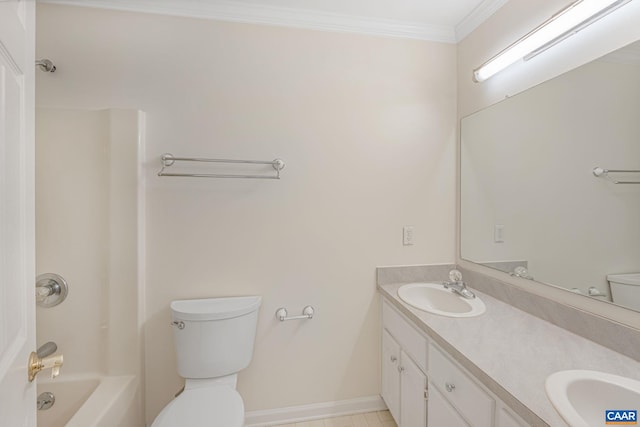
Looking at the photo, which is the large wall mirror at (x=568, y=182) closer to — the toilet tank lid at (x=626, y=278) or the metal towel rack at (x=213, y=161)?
the toilet tank lid at (x=626, y=278)

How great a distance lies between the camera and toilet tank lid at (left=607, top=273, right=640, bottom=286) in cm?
100

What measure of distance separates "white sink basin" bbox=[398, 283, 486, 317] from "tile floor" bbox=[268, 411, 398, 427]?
2.51 feet

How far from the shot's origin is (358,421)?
5.80ft

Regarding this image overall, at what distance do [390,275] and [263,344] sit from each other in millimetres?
889

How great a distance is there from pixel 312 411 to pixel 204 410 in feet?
2.56

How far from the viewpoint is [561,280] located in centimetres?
126

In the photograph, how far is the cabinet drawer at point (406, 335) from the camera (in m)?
1.33

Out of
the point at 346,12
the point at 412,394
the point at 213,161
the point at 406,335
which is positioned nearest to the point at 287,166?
the point at 213,161

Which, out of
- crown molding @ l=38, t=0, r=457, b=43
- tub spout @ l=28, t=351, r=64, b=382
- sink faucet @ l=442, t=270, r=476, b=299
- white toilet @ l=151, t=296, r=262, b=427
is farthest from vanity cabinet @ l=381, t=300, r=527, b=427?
crown molding @ l=38, t=0, r=457, b=43

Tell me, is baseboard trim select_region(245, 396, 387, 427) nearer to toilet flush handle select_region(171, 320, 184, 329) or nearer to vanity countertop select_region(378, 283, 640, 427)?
toilet flush handle select_region(171, 320, 184, 329)

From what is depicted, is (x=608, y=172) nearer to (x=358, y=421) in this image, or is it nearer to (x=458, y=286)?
(x=458, y=286)
